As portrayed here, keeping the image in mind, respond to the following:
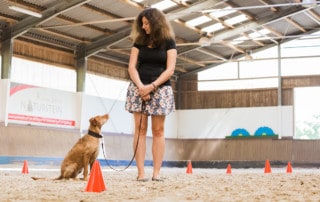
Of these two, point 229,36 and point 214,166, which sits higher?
point 229,36

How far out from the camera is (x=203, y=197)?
3283 millimetres

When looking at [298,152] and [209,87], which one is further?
[209,87]

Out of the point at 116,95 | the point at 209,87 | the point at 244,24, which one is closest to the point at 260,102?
the point at 209,87

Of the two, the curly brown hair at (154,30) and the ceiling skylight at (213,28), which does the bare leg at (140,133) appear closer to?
the curly brown hair at (154,30)

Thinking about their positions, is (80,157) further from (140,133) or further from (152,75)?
(152,75)

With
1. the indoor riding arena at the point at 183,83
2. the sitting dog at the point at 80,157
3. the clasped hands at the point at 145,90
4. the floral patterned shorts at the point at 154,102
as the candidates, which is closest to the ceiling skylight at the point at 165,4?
the indoor riding arena at the point at 183,83

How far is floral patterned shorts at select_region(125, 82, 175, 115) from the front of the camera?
4.96 m

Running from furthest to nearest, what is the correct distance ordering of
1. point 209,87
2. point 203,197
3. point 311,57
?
point 209,87 → point 311,57 → point 203,197

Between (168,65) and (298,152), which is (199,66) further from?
(168,65)

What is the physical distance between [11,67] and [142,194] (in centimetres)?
1509

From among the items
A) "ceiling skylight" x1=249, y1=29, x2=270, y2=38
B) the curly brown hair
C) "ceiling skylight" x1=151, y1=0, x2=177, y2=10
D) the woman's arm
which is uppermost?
"ceiling skylight" x1=249, y1=29, x2=270, y2=38

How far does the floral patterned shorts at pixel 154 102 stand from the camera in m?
4.96

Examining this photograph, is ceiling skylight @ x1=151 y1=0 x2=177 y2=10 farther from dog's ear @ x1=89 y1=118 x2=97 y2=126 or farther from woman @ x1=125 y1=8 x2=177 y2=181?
woman @ x1=125 y1=8 x2=177 y2=181

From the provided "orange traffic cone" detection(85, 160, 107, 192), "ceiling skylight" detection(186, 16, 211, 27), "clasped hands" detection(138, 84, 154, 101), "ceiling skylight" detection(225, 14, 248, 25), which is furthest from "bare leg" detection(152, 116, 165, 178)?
"ceiling skylight" detection(225, 14, 248, 25)
